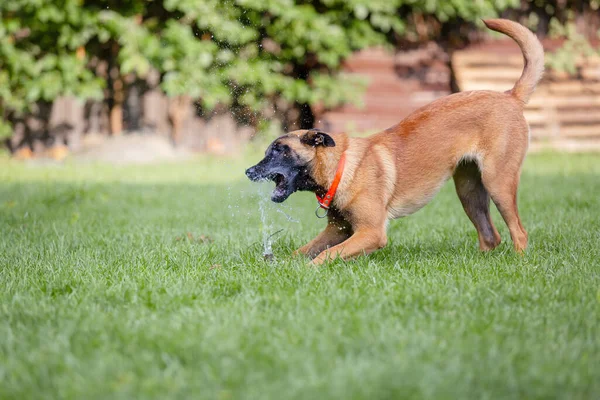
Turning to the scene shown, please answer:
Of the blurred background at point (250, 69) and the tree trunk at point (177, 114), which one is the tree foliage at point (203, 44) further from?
the tree trunk at point (177, 114)

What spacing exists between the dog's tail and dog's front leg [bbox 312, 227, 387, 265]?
57.7 inches

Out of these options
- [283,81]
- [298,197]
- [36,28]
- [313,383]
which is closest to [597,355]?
[313,383]

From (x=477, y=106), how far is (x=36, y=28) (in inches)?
386

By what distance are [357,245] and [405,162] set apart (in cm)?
70

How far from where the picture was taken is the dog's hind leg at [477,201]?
15.4ft

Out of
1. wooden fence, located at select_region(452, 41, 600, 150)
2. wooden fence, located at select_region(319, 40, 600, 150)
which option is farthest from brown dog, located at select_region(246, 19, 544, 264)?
wooden fence, located at select_region(452, 41, 600, 150)

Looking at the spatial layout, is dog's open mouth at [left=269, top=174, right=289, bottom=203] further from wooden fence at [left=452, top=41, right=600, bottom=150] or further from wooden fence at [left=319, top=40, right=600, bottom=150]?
wooden fence at [left=452, top=41, right=600, bottom=150]

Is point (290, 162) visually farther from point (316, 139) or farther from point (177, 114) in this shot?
point (177, 114)

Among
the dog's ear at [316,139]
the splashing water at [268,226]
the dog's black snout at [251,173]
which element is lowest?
the splashing water at [268,226]

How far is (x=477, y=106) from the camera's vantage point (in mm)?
4410

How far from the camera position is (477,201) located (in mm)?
4773

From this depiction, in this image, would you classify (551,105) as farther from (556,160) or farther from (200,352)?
(200,352)

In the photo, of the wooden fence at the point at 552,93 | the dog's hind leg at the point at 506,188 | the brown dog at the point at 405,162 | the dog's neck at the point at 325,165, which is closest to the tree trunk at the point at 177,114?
the wooden fence at the point at 552,93

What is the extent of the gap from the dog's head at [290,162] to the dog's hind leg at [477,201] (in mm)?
1165
